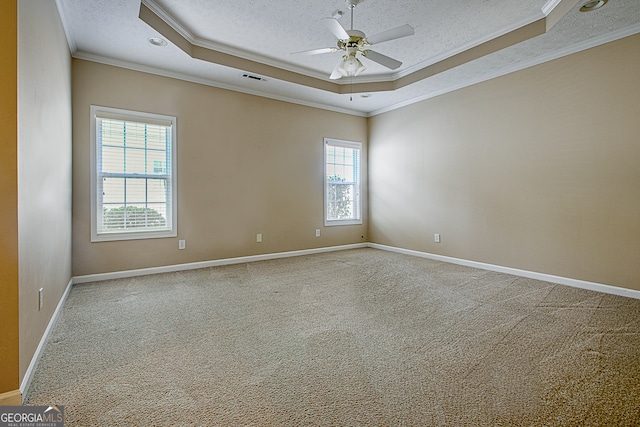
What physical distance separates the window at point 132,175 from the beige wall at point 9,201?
2.46 meters

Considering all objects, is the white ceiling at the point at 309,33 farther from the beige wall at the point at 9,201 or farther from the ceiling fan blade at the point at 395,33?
the beige wall at the point at 9,201

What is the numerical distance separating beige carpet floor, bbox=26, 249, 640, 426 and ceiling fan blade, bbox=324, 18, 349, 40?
2.55 meters

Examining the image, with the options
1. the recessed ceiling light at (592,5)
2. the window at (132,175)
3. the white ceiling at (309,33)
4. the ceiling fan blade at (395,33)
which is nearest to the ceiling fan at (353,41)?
the ceiling fan blade at (395,33)

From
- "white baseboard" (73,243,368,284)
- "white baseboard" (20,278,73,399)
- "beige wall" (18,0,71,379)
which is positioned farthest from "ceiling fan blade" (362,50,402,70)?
"white baseboard" (20,278,73,399)

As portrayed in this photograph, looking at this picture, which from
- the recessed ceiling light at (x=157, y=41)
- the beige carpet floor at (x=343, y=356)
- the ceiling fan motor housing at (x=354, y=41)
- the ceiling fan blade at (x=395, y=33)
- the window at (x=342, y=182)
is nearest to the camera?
the beige carpet floor at (x=343, y=356)

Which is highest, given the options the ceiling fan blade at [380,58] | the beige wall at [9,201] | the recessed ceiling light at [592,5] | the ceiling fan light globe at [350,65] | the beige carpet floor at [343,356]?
the recessed ceiling light at [592,5]

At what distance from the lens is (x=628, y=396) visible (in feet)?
5.17

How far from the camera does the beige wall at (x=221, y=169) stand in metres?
3.69

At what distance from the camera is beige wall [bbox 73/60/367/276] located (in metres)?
3.69

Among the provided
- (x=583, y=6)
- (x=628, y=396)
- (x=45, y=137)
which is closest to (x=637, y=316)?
(x=628, y=396)

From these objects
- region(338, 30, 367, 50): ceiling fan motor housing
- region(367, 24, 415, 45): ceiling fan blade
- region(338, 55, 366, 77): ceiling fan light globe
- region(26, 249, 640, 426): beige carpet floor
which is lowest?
region(26, 249, 640, 426): beige carpet floor

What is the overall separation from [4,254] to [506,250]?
16.1ft

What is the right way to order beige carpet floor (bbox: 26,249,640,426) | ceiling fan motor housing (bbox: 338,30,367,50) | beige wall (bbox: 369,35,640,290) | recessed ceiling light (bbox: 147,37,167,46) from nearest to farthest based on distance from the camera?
beige carpet floor (bbox: 26,249,640,426) < ceiling fan motor housing (bbox: 338,30,367,50) < beige wall (bbox: 369,35,640,290) < recessed ceiling light (bbox: 147,37,167,46)

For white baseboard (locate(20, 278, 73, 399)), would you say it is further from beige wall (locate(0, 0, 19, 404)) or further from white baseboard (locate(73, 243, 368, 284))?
white baseboard (locate(73, 243, 368, 284))
